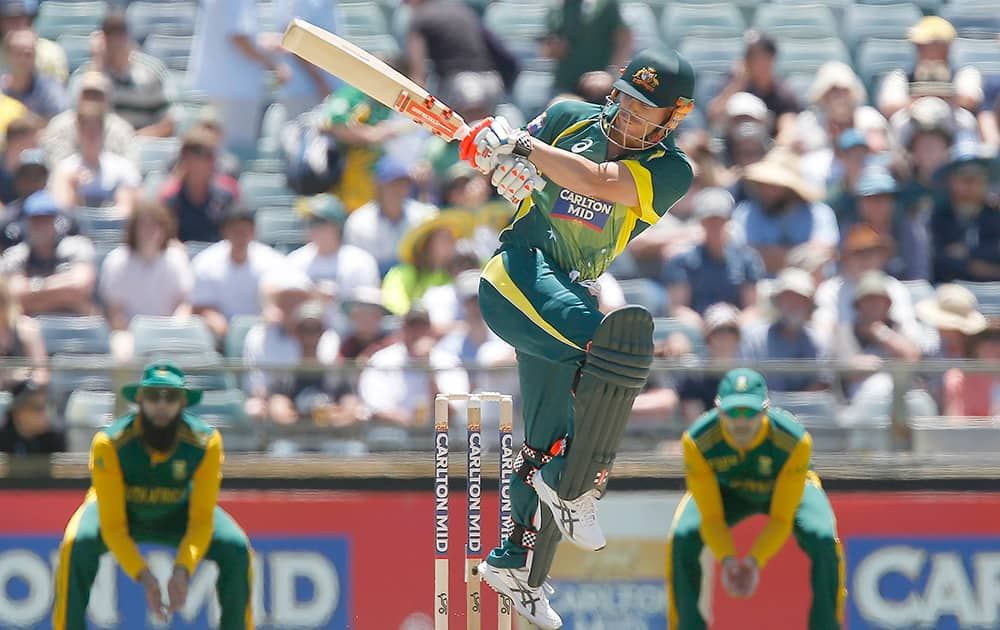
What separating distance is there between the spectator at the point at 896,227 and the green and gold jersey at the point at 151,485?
430 cm

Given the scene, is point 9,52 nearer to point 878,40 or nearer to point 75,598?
point 75,598

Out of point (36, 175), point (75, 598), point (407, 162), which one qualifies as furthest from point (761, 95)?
point (75, 598)

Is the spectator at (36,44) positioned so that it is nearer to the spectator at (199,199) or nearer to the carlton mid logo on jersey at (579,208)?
the spectator at (199,199)

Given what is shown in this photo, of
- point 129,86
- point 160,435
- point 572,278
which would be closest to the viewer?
point 572,278

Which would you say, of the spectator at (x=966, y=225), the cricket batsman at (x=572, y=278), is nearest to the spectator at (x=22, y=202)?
the cricket batsman at (x=572, y=278)

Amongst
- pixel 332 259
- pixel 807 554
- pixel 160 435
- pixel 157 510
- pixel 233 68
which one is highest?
pixel 233 68

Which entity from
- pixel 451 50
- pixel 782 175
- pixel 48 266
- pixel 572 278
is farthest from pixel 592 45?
pixel 572 278

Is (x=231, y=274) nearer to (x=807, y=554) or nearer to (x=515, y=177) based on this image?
(x=807, y=554)

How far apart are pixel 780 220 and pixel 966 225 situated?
1194mm

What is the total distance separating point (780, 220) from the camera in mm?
10852

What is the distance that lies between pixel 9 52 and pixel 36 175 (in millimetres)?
1525

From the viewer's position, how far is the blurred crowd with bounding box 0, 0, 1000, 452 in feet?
31.4

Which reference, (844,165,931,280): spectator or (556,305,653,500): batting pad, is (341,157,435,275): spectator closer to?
(844,165,931,280): spectator

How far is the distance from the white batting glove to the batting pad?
0.56 meters
